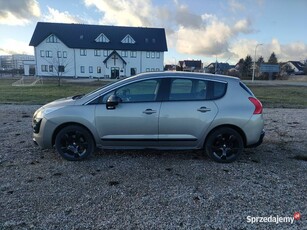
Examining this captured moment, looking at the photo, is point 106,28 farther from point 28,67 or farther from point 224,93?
point 224,93

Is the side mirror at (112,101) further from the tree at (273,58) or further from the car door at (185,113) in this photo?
the tree at (273,58)

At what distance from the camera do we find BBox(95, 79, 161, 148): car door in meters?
4.65

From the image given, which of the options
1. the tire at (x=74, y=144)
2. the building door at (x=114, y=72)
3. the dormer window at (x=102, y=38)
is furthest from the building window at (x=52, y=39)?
the tire at (x=74, y=144)

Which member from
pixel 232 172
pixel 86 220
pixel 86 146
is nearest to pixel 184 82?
pixel 232 172

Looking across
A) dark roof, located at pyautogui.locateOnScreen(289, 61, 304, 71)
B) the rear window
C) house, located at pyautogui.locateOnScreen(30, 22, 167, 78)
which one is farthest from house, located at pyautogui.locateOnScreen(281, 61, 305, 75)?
the rear window

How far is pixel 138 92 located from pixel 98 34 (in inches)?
2136

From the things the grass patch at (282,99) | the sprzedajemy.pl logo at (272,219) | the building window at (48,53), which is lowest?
the sprzedajemy.pl logo at (272,219)

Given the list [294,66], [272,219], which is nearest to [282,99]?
[272,219]

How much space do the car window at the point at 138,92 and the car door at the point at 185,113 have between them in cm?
28

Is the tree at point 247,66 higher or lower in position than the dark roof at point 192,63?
lower

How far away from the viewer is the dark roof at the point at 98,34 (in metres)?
53.3

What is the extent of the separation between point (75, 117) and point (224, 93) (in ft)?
9.10

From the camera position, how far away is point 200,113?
4664 millimetres

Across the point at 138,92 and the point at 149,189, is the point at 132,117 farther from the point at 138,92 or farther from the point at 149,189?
the point at 149,189
